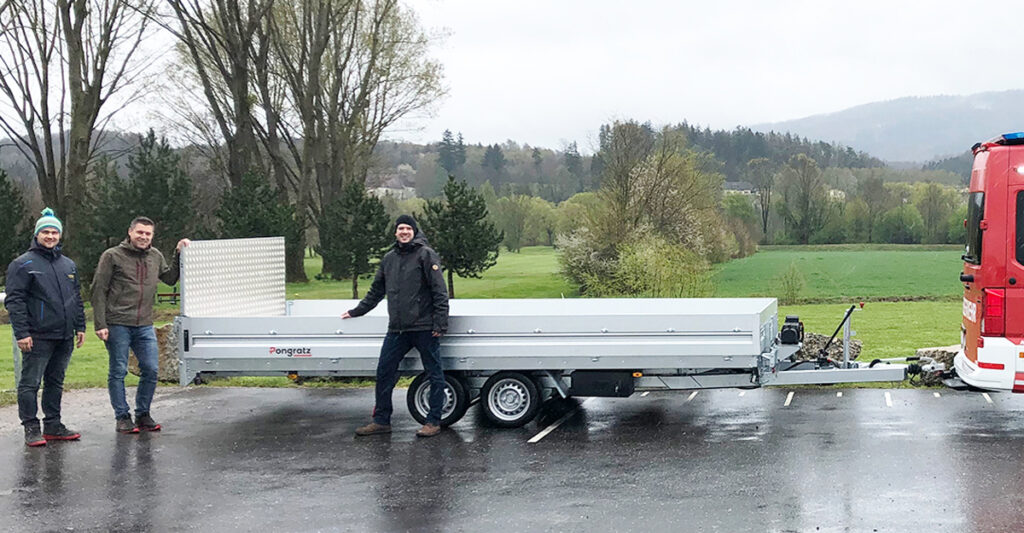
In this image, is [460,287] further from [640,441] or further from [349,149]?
[640,441]

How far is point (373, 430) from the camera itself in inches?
377

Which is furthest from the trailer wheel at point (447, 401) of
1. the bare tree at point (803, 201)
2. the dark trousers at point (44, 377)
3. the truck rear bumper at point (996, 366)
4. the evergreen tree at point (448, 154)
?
the evergreen tree at point (448, 154)

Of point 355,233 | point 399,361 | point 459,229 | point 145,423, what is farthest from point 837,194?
point 145,423

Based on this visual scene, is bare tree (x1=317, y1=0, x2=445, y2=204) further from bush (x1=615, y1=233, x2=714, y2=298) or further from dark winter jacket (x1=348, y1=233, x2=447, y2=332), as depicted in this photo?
dark winter jacket (x1=348, y1=233, x2=447, y2=332)

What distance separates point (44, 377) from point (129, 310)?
99 centimetres

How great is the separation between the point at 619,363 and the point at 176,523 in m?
4.16

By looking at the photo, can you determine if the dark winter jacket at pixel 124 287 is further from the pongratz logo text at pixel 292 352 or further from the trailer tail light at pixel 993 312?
the trailer tail light at pixel 993 312

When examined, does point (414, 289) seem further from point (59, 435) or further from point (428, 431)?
point (59, 435)

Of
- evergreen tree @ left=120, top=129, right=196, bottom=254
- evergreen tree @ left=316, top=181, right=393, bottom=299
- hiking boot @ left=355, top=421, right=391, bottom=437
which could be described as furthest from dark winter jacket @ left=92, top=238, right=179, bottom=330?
evergreen tree @ left=120, top=129, right=196, bottom=254

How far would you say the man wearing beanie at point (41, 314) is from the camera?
Answer: 920 cm

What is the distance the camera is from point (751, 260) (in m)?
57.8

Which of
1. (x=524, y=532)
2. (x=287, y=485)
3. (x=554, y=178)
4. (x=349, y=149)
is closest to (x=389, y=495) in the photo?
(x=287, y=485)

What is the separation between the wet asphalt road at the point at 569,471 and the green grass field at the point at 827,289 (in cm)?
393

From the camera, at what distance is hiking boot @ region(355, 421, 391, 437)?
9.55 metres
